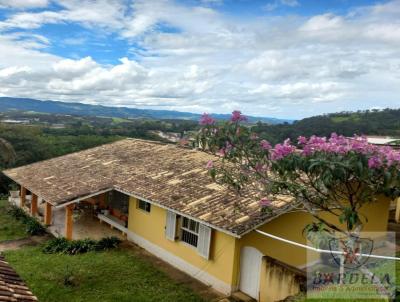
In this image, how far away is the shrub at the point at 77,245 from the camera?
51.0 ft

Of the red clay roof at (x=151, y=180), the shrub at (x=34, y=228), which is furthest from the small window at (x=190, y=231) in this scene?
the shrub at (x=34, y=228)

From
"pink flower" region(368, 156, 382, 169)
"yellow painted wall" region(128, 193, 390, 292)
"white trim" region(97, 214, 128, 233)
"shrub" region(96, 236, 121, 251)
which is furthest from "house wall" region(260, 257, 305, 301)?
"white trim" region(97, 214, 128, 233)

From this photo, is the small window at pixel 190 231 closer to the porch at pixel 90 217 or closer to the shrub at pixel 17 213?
the porch at pixel 90 217

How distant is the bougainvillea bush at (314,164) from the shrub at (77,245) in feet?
30.3

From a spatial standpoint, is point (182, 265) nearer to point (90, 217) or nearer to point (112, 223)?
Answer: point (112, 223)

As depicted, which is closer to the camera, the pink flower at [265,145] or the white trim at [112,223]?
the pink flower at [265,145]

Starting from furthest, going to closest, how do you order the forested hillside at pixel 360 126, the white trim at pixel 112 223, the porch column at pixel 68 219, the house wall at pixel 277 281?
the forested hillside at pixel 360 126 → the white trim at pixel 112 223 → the porch column at pixel 68 219 → the house wall at pixel 277 281

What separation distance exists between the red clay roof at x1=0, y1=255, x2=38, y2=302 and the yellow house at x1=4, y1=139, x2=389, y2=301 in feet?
17.9

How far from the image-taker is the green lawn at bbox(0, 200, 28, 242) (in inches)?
733

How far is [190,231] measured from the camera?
13.6 metres

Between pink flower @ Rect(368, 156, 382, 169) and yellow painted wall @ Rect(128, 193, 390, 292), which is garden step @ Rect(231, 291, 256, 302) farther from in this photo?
pink flower @ Rect(368, 156, 382, 169)

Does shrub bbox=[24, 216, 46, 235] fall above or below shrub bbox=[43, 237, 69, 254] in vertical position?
below

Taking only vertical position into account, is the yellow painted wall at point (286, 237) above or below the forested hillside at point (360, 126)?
below

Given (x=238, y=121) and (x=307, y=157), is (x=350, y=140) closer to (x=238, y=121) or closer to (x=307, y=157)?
(x=307, y=157)
